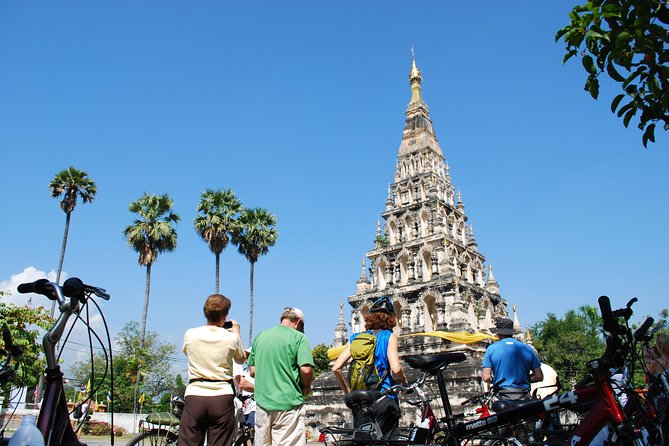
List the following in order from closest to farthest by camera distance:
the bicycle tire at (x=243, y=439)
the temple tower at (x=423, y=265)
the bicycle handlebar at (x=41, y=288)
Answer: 1. the bicycle handlebar at (x=41, y=288)
2. the bicycle tire at (x=243, y=439)
3. the temple tower at (x=423, y=265)

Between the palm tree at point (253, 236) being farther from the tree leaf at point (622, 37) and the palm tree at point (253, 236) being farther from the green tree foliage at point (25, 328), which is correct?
the tree leaf at point (622, 37)

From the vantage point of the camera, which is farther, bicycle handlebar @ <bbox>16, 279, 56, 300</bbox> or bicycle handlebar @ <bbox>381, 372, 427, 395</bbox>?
bicycle handlebar @ <bbox>381, 372, 427, 395</bbox>

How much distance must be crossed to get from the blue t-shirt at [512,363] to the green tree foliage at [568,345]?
119 ft

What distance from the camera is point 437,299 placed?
32.1 metres

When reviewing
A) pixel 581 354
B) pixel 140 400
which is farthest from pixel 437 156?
pixel 140 400

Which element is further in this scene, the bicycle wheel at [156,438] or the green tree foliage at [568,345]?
the green tree foliage at [568,345]

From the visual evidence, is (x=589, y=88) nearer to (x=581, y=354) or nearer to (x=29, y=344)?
(x=29, y=344)

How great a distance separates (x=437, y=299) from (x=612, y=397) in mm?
29118

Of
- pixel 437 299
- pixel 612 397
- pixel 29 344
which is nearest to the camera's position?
pixel 612 397

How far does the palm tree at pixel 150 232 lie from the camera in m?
31.7

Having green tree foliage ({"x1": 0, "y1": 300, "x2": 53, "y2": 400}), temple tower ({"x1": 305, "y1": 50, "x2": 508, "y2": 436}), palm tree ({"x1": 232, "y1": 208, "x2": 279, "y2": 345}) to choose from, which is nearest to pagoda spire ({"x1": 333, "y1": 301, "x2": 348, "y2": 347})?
temple tower ({"x1": 305, "y1": 50, "x2": 508, "y2": 436})

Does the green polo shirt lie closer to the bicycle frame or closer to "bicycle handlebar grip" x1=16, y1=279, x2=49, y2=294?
the bicycle frame

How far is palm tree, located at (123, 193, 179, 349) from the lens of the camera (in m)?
31.7

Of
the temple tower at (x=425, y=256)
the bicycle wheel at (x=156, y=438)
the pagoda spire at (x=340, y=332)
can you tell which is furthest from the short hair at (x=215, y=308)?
the pagoda spire at (x=340, y=332)
